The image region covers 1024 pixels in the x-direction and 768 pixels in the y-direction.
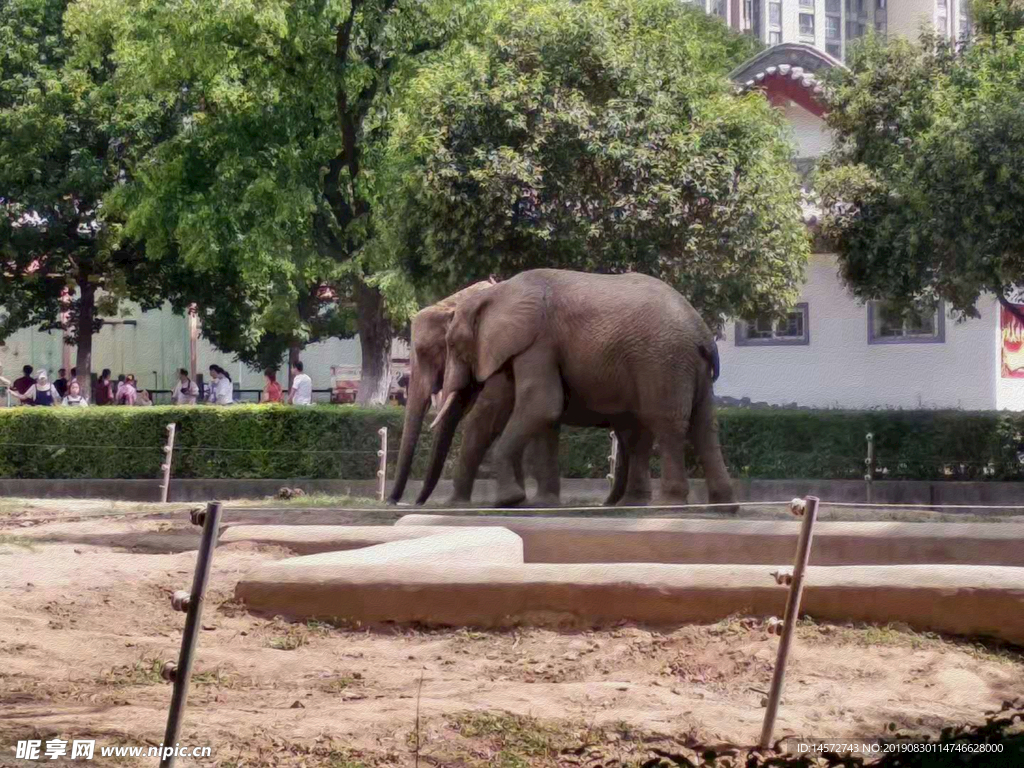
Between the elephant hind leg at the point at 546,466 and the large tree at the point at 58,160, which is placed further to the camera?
the large tree at the point at 58,160

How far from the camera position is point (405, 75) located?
2588 centimetres

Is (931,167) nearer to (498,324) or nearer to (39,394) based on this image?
(498,324)

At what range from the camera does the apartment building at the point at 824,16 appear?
10925cm

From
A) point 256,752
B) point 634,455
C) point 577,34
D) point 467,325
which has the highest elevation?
point 577,34

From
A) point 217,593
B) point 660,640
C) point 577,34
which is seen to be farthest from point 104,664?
point 577,34

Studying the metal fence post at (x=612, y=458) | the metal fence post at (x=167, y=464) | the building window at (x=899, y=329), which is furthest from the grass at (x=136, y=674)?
the building window at (x=899, y=329)


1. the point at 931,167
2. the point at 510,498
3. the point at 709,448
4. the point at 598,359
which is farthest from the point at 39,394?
the point at 709,448

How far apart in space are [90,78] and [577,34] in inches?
655

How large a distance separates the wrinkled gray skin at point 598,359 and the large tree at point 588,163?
6307mm

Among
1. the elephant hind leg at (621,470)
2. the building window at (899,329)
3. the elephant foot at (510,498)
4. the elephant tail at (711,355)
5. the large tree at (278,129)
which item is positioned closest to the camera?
the elephant tail at (711,355)

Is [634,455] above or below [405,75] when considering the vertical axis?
below

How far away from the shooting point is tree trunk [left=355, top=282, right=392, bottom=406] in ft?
89.9

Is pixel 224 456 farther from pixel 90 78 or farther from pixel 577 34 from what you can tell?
pixel 90 78

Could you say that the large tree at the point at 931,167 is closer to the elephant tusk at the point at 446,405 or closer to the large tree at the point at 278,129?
the large tree at the point at 278,129
